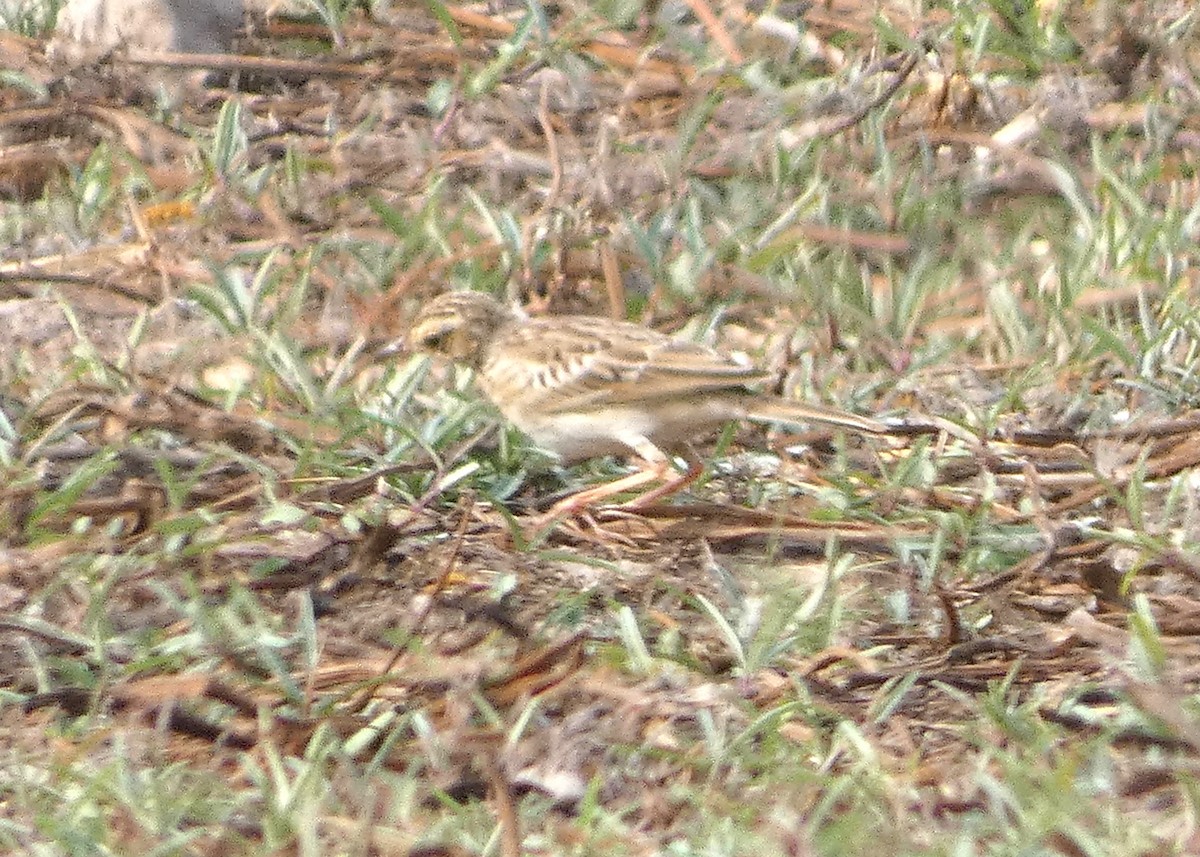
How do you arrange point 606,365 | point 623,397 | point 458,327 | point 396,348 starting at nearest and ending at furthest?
point 623,397 < point 606,365 < point 458,327 < point 396,348

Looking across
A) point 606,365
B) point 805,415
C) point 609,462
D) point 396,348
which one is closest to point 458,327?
point 396,348

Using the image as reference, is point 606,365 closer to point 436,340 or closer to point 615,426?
point 615,426

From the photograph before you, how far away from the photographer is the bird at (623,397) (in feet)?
20.7

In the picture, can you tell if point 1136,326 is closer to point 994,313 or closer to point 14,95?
point 994,313

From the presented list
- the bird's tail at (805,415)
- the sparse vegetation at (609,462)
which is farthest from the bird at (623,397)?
the sparse vegetation at (609,462)

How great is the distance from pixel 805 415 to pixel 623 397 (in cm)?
55

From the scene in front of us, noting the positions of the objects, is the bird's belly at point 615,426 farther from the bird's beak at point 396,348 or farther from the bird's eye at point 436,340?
the bird's beak at point 396,348

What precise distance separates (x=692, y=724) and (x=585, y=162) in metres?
3.73

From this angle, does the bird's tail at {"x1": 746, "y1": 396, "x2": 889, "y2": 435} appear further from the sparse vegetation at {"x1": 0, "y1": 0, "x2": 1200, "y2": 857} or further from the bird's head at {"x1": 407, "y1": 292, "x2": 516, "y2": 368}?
the bird's head at {"x1": 407, "y1": 292, "x2": 516, "y2": 368}

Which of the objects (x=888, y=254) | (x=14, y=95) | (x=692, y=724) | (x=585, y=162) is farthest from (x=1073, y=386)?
(x=14, y=95)

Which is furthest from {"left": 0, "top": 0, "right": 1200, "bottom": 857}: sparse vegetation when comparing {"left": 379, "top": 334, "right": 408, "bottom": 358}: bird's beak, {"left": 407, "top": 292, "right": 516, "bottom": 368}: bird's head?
{"left": 407, "top": 292, "right": 516, "bottom": 368}: bird's head

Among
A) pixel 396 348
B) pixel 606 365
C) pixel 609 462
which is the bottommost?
pixel 609 462

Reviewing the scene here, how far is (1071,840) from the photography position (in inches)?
150

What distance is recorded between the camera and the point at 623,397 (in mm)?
6473
